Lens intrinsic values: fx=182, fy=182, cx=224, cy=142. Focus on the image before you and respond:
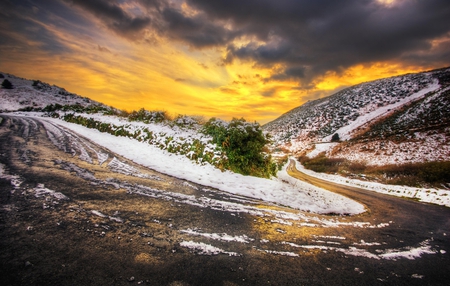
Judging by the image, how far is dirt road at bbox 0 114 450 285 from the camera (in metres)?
2.38

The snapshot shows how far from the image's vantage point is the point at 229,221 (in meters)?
4.46

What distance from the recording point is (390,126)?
3731 cm

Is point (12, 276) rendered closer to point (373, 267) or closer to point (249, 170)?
point (373, 267)

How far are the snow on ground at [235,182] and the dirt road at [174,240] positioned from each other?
4.09 ft

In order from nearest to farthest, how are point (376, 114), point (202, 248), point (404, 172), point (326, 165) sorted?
point (202, 248) → point (404, 172) → point (326, 165) → point (376, 114)

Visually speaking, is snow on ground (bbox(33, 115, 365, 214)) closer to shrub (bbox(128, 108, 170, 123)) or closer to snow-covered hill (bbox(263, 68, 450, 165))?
shrub (bbox(128, 108, 170, 123))

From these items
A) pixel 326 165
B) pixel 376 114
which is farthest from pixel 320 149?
pixel 376 114

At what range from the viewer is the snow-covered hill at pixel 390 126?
23.4 m

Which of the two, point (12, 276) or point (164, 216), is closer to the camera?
point (12, 276)

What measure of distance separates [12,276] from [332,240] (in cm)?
547

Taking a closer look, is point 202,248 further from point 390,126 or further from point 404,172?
point 390,126

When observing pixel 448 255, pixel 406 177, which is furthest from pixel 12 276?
pixel 406 177

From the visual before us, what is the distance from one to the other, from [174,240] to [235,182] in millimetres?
5501

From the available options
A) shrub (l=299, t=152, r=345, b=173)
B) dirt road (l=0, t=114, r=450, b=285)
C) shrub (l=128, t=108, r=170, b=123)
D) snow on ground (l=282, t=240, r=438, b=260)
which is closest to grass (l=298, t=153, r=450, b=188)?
shrub (l=299, t=152, r=345, b=173)
